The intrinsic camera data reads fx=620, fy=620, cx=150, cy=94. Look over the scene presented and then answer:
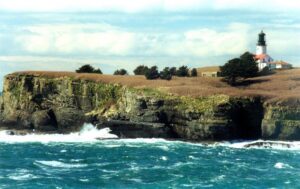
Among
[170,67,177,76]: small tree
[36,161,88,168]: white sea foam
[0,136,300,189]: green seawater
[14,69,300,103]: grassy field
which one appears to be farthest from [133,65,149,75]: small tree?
[36,161,88,168]: white sea foam

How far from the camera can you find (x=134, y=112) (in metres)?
94.8

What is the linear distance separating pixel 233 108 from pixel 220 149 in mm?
12182

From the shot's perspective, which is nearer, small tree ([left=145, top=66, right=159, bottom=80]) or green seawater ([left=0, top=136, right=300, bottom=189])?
green seawater ([left=0, top=136, right=300, bottom=189])

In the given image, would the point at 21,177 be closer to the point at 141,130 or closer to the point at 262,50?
Answer: the point at 141,130

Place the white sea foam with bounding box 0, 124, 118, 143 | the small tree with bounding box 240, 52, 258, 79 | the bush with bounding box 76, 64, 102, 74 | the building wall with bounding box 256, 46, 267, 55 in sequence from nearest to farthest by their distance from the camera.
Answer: the white sea foam with bounding box 0, 124, 118, 143 < the small tree with bounding box 240, 52, 258, 79 < the bush with bounding box 76, 64, 102, 74 < the building wall with bounding box 256, 46, 267, 55

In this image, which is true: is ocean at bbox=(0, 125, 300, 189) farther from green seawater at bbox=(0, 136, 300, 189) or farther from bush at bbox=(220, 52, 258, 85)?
bush at bbox=(220, 52, 258, 85)

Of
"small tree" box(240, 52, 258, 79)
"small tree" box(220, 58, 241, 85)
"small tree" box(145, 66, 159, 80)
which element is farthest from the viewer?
"small tree" box(145, 66, 159, 80)

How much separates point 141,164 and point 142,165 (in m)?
0.76

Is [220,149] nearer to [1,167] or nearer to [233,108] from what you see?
[233,108]

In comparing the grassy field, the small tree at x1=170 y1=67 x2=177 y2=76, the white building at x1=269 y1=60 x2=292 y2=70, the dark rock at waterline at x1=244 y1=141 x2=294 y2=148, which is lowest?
the dark rock at waterline at x1=244 y1=141 x2=294 y2=148

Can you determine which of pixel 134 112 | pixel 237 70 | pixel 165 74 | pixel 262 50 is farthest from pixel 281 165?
pixel 262 50

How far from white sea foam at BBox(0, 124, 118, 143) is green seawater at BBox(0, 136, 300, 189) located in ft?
9.48

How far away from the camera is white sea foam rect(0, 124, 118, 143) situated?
92363 mm

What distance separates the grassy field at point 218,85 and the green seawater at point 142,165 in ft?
45.4
